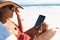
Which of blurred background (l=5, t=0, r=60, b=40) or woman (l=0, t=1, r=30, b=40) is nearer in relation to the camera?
woman (l=0, t=1, r=30, b=40)

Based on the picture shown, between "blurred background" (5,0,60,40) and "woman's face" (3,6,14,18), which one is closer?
"woman's face" (3,6,14,18)

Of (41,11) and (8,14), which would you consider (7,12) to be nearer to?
(8,14)

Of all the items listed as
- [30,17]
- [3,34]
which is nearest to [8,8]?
[3,34]

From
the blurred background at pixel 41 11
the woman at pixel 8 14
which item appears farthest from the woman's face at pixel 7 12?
the blurred background at pixel 41 11

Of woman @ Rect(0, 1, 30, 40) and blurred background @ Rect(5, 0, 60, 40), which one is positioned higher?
woman @ Rect(0, 1, 30, 40)

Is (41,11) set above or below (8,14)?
below

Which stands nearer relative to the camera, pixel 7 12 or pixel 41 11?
pixel 7 12

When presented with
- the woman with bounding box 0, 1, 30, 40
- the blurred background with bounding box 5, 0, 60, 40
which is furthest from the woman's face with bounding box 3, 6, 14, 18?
the blurred background with bounding box 5, 0, 60, 40

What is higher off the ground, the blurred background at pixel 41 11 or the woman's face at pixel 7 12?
the woman's face at pixel 7 12

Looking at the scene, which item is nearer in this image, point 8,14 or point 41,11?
point 8,14

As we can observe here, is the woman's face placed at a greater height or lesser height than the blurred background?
greater

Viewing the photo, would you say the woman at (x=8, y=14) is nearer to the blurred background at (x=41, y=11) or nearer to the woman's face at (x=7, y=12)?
the woman's face at (x=7, y=12)

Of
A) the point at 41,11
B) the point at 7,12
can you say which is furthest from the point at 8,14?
the point at 41,11

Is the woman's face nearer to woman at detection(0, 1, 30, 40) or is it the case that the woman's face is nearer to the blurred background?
woman at detection(0, 1, 30, 40)
